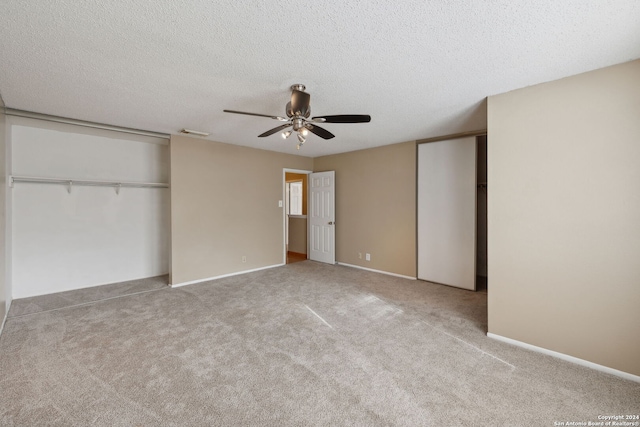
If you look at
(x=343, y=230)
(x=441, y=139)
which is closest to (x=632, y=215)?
(x=441, y=139)

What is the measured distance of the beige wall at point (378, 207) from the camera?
16.2 ft

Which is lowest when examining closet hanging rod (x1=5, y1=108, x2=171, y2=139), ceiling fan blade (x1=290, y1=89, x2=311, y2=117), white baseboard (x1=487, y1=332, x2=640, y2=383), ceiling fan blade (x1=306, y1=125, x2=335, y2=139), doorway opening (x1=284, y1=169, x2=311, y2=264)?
white baseboard (x1=487, y1=332, x2=640, y2=383)

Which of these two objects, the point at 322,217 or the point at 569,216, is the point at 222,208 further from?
the point at 569,216

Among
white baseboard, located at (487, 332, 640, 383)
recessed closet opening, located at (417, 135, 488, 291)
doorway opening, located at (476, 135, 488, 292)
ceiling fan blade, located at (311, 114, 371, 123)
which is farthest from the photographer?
doorway opening, located at (476, 135, 488, 292)

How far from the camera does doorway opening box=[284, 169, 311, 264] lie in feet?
22.8

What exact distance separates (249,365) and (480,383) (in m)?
1.84

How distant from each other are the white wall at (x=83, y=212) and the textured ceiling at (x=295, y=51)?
136 centimetres

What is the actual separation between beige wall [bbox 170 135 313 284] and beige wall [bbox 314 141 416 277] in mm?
1351

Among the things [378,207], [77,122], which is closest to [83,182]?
[77,122]

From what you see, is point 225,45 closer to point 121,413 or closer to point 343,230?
point 121,413

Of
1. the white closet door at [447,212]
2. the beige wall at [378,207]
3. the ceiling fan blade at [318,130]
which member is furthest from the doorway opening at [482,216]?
the ceiling fan blade at [318,130]

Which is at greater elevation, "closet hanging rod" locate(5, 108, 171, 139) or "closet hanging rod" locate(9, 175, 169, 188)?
"closet hanging rod" locate(5, 108, 171, 139)

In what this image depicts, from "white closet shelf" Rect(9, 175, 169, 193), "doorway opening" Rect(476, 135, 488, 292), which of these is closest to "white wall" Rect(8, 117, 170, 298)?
"white closet shelf" Rect(9, 175, 169, 193)

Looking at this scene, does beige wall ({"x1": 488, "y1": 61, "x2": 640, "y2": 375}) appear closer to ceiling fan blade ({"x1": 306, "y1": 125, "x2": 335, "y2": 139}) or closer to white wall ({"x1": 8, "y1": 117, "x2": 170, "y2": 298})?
ceiling fan blade ({"x1": 306, "y1": 125, "x2": 335, "y2": 139})
